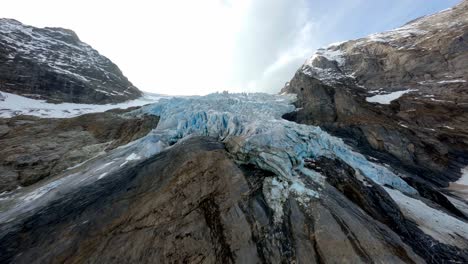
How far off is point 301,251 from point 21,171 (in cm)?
1814

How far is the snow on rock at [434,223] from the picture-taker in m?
8.94

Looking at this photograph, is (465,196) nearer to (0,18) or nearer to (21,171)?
(21,171)

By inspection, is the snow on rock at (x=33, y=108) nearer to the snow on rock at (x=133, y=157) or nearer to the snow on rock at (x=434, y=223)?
the snow on rock at (x=133, y=157)

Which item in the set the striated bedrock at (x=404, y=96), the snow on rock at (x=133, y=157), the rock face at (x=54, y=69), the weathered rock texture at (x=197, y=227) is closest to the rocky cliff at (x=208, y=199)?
the weathered rock texture at (x=197, y=227)

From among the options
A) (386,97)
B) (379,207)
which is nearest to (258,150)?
(379,207)

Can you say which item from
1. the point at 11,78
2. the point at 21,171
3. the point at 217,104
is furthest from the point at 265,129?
the point at 11,78

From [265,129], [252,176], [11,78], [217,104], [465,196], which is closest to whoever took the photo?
[252,176]

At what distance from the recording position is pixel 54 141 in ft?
54.0

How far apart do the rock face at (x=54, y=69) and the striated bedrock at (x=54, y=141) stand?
15.7 m

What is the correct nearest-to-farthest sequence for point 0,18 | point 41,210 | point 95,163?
1. point 41,210
2. point 95,163
3. point 0,18

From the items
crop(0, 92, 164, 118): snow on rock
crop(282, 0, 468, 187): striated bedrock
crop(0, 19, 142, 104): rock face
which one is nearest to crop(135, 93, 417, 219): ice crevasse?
crop(282, 0, 468, 187): striated bedrock

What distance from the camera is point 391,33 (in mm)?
42125

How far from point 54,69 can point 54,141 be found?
102 ft

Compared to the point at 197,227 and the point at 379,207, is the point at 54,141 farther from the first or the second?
the point at 379,207
